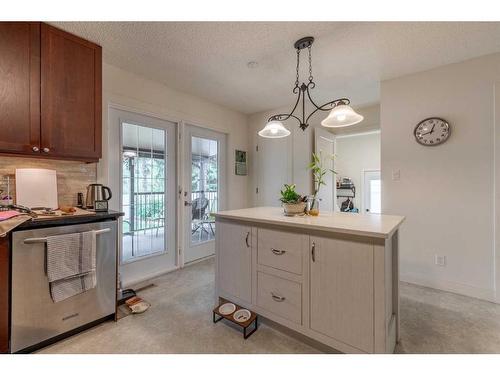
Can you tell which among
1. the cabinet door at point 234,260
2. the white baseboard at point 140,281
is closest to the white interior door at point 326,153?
the cabinet door at point 234,260

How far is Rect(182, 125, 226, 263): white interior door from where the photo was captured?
10.6 ft

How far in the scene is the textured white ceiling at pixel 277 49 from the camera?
1.82 metres

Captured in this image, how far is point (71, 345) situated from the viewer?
1.56 m

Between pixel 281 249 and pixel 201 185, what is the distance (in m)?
2.13

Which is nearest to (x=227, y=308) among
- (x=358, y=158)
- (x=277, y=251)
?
(x=277, y=251)

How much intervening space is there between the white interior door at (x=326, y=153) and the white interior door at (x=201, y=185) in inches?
60.1

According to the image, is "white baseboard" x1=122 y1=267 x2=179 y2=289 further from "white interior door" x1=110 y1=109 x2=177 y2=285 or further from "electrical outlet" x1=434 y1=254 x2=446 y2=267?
"electrical outlet" x1=434 y1=254 x2=446 y2=267

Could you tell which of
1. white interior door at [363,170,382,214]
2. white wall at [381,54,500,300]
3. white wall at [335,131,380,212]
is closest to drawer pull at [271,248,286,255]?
white wall at [381,54,500,300]

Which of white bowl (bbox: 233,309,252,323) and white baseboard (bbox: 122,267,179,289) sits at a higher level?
white bowl (bbox: 233,309,252,323)

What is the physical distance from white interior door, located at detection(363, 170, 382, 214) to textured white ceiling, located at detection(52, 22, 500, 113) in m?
3.29

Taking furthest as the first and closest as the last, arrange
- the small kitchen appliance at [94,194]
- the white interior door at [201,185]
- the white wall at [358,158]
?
the white wall at [358,158], the white interior door at [201,185], the small kitchen appliance at [94,194]

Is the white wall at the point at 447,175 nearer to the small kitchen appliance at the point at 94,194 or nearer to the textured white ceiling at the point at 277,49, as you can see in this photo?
the textured white ceiling at the point at 277,49

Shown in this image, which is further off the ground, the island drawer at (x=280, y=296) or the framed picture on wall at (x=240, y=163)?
the framed picture on wall at (x=240, y=163)
